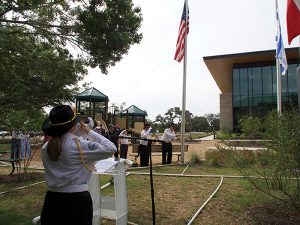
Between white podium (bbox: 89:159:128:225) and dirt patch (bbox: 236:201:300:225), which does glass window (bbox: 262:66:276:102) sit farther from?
white podium (bbox: 89:159:128:225)

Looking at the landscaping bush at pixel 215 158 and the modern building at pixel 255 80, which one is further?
Result: the modern building at pixel 255 80

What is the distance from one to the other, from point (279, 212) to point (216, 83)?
41331 mm

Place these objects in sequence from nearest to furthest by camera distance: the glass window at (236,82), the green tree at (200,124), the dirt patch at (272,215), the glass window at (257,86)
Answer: the dirt patch at (272,215) < the glass window at (257,86) < the glass window at (236,82) < the green tree at (200,124)

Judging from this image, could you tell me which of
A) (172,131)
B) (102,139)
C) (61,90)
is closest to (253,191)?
(102,139)

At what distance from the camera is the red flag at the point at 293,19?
8.21 m

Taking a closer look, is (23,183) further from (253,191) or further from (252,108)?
(252,108)

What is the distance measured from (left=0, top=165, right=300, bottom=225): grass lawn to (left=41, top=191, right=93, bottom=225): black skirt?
2.90m

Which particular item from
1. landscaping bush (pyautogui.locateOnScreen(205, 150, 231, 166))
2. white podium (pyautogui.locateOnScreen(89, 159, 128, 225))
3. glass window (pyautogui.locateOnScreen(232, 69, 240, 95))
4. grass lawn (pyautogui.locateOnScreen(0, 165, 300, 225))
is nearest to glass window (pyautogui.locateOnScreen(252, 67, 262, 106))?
glass window (pyautogui.locateOnScreen(232, 69, 240, 95))

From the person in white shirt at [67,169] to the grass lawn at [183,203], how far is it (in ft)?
9.62

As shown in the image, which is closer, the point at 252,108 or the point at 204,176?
the point at 204,176

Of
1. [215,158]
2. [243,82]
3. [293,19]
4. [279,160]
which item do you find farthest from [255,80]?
[279,160]

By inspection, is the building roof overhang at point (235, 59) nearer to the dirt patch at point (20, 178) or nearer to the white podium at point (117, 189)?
the dirt patch at point (20, 178)

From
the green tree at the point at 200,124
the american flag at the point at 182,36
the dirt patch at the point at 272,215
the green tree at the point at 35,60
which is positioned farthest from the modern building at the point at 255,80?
the green tree at the point at 200,124

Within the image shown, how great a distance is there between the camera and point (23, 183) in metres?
9.93
